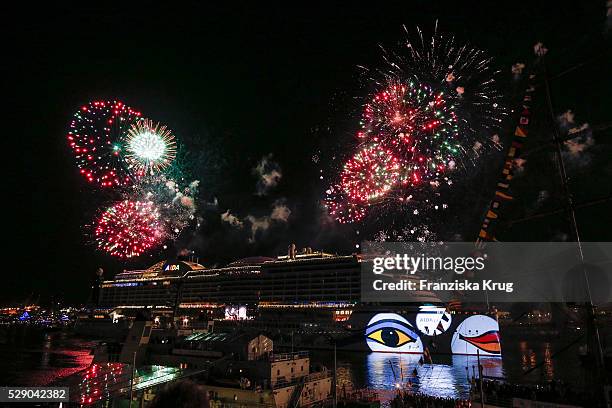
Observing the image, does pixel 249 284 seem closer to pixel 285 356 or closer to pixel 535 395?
pixel 285 356

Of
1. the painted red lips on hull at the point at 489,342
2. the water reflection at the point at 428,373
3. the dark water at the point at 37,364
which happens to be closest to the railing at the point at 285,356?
the water reflection at the point at 428,373

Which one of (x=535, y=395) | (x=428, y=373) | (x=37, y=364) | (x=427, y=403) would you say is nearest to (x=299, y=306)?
(x=428, y=373)

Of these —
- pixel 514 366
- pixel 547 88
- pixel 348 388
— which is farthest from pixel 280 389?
pixel 514 366

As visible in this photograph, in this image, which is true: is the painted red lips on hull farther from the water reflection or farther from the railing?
the railing

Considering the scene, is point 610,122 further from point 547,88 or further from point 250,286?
point 250,286

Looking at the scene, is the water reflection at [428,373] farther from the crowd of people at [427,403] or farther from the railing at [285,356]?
the railing at [285,356]

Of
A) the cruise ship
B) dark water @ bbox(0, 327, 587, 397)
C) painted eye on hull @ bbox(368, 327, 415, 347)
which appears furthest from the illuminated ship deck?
dark water @ bbox(0, 327, 587, 397)
